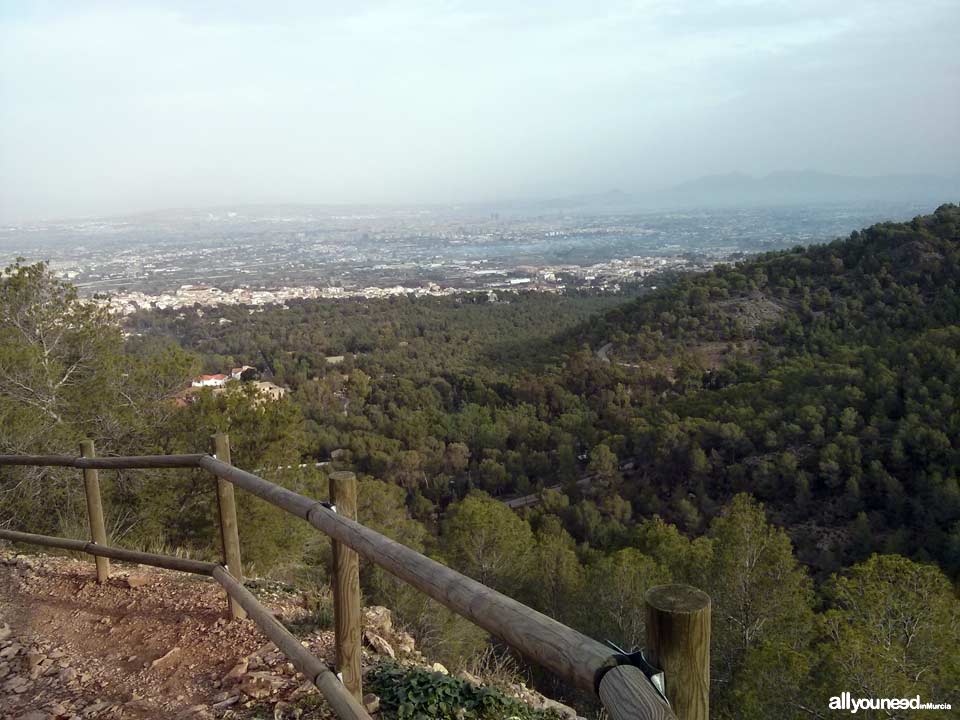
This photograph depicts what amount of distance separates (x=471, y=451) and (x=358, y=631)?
1728cm

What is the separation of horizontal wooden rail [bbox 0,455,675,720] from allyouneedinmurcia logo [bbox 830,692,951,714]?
432cm

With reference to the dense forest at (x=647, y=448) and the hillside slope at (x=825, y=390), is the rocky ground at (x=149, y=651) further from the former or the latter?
the hillside slope at (x=825, y=390)

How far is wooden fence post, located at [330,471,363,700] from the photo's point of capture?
6.57 feet

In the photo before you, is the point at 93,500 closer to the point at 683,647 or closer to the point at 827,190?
the point at 683,647

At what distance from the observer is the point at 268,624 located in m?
2.38

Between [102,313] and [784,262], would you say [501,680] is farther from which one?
[784,262]

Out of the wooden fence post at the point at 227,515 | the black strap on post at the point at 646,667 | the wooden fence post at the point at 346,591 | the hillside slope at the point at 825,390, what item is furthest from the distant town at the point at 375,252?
the black strap on post at the point at 646,667

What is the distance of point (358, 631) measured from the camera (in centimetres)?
213

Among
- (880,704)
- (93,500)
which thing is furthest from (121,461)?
(880,704)

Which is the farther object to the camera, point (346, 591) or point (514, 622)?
point (346, 591)

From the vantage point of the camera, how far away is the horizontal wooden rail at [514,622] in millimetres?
1014

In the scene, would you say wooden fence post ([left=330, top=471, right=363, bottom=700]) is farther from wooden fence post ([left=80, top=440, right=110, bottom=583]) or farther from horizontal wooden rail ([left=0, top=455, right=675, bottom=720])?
wooden fence post ([left=80, top=440, right=110, bottom=583])

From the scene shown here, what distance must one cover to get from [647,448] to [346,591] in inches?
588

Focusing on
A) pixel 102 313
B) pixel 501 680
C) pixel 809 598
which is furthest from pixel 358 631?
pixel 102 313
